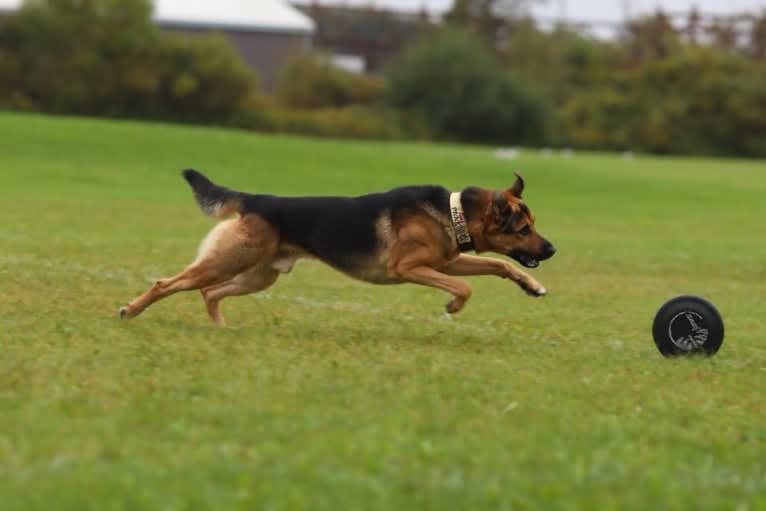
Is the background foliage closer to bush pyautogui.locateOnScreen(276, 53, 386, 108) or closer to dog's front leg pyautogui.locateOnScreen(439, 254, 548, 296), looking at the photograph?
bush pyautogui.locateOnScreen(276, 53, 386, 108)

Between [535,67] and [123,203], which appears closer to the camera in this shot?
[123,203]

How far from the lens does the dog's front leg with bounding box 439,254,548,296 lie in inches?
436

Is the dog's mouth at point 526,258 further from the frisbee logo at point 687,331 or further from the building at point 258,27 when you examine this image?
the building at point 258,27

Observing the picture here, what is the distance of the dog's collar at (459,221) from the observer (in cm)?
1099

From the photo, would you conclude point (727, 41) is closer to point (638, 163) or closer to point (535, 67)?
point (535, 67)

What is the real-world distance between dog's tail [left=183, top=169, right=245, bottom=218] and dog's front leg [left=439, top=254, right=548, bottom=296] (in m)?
1.68

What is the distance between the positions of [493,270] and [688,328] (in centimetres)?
159

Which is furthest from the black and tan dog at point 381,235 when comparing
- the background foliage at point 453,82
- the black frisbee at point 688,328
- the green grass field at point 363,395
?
the background foliage at point 453,82

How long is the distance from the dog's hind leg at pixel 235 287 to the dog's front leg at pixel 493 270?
1403mm

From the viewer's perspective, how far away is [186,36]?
2689 inches

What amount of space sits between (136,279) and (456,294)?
545 centimetres

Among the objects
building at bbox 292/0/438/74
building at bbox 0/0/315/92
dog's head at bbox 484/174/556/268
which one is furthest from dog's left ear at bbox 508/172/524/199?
building at bbox 292/0/438/74

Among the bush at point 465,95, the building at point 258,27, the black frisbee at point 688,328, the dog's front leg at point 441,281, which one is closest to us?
the black frisbee at point 688,328

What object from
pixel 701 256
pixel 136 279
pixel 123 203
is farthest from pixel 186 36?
pixel 136 279
